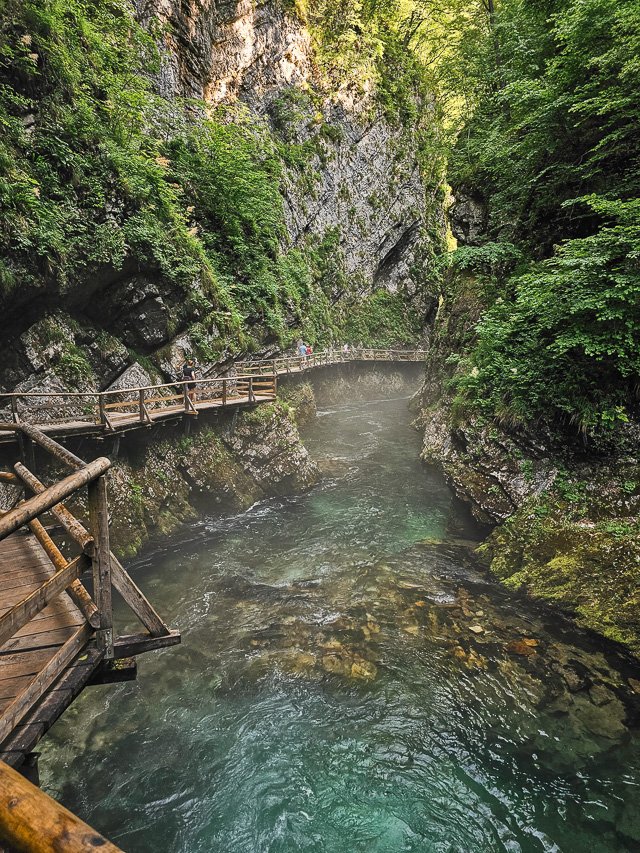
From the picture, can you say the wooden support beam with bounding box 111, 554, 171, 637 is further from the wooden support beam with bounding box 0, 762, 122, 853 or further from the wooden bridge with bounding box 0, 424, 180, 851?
the wooden support beam with bounding box 0, 762, 122, 853

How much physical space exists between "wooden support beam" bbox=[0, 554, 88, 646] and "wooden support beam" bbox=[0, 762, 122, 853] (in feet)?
5.35

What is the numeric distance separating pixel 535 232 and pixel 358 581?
37.7ft

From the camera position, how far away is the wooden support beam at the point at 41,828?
101cm

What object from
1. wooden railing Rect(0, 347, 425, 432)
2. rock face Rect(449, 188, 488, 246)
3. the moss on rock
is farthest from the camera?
rock face Rect(449, 188, 488, 246)

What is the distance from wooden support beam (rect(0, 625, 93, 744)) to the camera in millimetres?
2619

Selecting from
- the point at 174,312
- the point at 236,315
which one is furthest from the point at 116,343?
the point at 236,315

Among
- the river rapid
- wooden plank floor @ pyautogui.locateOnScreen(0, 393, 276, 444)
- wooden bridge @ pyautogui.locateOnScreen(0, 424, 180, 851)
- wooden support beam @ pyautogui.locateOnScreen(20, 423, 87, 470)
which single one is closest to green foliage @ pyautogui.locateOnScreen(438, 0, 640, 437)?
the river rapid

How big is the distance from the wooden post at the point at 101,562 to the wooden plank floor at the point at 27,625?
214 mm

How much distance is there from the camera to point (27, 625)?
375 cm

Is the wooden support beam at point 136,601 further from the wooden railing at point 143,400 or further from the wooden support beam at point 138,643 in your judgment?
the wooden railing at point 143,400

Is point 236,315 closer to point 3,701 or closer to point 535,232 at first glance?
point 535,232

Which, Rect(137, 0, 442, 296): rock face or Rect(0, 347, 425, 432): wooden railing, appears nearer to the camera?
Rect(0, 347, 425, 432): wooden railing

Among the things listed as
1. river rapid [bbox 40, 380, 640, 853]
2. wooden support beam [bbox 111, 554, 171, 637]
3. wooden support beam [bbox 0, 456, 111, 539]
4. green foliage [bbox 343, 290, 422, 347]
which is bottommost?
river rapid [bbox 40, 380, 640, 853]

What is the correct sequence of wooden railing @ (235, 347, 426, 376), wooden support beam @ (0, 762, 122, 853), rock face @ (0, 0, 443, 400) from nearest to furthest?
wooden support beam @ (0, 762, 122, 853), rock face @ (0, 0, 443, 400), wooden railing @ (235, 347, 426, 376)
